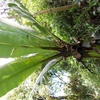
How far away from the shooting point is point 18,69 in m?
1.74

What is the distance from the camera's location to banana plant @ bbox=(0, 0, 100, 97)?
158 centimetres

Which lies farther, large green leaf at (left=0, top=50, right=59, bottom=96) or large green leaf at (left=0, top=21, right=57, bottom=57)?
large green leaf at (left=0, top=50, right=59, bottom=96)

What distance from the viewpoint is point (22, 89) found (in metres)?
3.78

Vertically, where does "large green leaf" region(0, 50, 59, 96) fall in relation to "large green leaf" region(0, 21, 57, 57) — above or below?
below

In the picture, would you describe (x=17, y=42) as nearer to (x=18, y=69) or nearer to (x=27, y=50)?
(x=27, y=50)

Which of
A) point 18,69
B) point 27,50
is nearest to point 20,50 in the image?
point 27,50

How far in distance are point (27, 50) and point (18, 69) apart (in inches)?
7.2

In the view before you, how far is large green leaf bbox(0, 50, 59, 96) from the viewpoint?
171 cm

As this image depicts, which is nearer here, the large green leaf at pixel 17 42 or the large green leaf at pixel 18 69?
the large green leaf at pixel 17 42

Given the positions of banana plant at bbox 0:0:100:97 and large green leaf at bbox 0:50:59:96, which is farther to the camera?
large green leaf at bbox 0:50:59:96

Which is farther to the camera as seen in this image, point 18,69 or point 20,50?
point 18,69

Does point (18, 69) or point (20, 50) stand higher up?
point (20, 50)

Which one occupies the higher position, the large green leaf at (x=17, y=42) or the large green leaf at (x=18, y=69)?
the large green leaf at (x=17, y=42)

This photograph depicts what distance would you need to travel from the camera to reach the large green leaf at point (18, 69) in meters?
1.71
